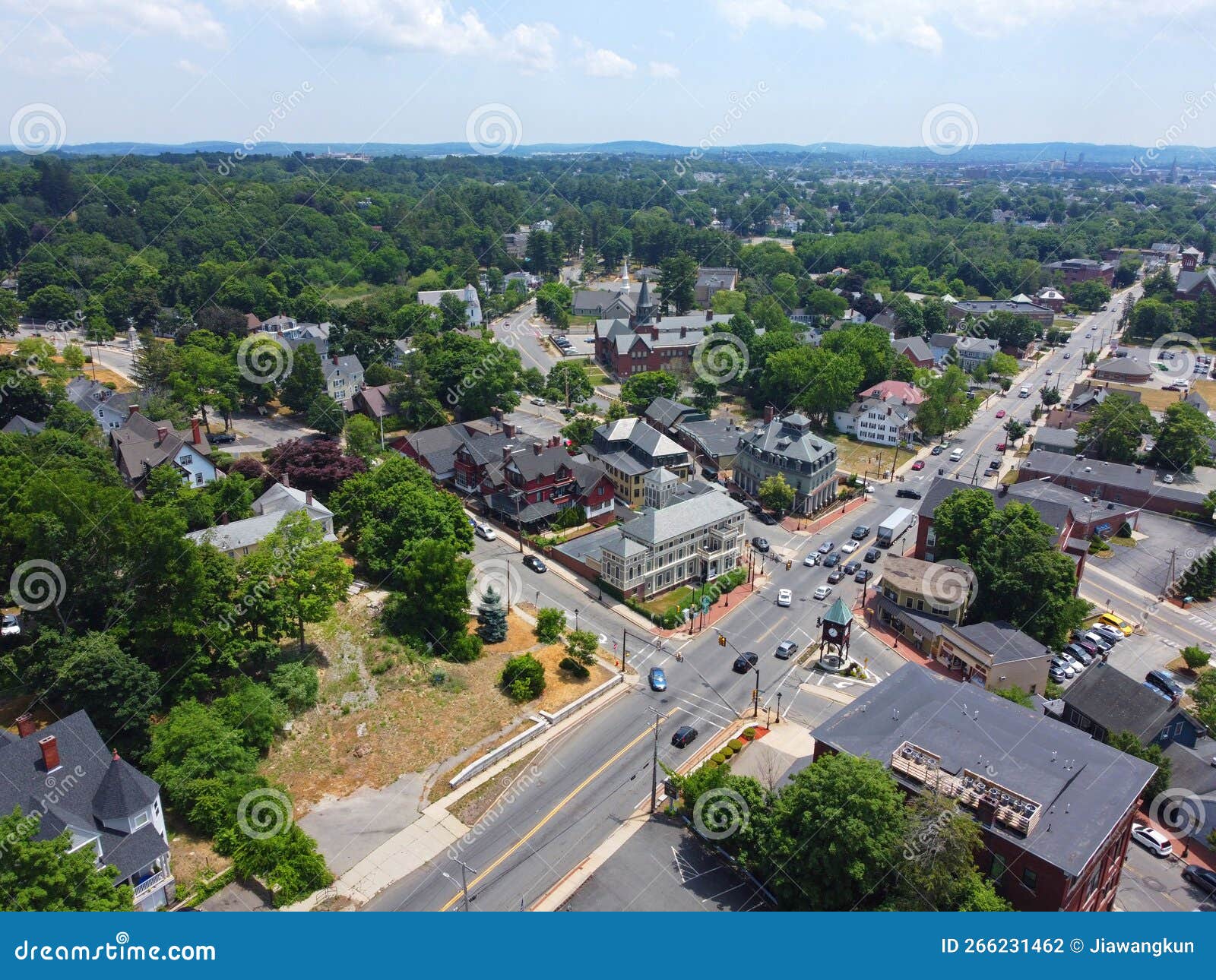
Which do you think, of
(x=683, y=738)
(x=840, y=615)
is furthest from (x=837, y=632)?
A: (x=683, y=738)

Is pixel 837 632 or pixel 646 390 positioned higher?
pixel 646 390

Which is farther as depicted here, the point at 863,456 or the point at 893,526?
the point at 863,456

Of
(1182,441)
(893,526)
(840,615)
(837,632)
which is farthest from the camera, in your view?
(1182,441)

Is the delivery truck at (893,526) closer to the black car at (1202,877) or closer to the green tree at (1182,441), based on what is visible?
the green tree at (1182,441)

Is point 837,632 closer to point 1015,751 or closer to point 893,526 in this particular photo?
point 1015,751

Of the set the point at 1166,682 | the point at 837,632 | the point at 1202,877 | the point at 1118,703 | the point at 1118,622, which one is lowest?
the point at 1118,622

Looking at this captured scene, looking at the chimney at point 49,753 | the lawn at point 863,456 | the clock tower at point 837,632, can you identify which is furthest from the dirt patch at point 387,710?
the lawn at point 863,456
